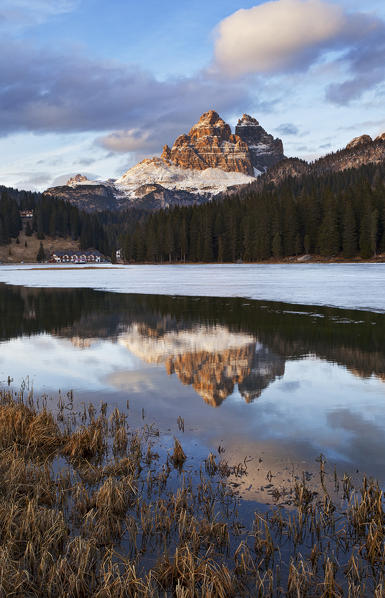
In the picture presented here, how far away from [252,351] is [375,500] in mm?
13141

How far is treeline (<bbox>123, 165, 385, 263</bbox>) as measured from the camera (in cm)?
13625

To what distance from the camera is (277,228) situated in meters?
156

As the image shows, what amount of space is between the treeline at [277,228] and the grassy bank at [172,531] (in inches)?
5251

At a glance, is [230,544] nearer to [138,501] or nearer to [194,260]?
[138,501]

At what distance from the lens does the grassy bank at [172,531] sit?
554cm

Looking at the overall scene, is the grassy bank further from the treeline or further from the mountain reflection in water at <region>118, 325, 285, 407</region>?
the treeline

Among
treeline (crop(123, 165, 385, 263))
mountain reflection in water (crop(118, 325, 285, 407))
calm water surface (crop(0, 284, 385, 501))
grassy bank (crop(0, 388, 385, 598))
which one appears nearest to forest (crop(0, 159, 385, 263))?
treeline (crop(123, 165, 385, 263))

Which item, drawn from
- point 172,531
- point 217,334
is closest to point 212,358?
point 217,334

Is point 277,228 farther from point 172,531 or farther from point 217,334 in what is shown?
point 172,531

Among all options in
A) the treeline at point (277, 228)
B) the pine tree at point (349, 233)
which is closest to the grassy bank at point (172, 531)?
the treeline at point (277, 228)

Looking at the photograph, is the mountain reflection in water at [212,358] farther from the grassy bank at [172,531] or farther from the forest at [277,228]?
the forest at [277,228]

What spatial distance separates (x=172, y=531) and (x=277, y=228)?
154670 millimetres

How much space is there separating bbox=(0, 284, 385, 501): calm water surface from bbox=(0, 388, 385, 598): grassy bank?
0.88 metres

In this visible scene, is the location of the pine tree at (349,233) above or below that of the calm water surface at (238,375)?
above
